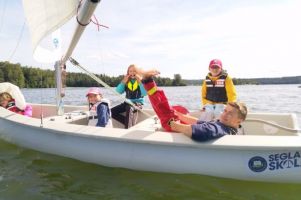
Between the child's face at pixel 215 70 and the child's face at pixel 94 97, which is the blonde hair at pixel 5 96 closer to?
the child's face at pixel 94 97

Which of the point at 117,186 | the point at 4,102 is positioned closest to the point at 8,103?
the point at 4,102

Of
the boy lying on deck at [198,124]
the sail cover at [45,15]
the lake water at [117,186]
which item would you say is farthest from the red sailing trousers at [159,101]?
the sail cover at [45,15]

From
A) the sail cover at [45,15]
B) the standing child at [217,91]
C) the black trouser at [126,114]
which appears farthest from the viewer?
Result: the black trouser at [126,114]

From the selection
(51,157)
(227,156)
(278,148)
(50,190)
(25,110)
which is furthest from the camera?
(25,110)

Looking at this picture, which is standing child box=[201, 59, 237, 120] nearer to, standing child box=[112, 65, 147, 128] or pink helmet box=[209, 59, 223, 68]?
pink helmet box=[209, 59, 223, 68]

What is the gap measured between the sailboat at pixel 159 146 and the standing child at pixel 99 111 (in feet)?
1.58

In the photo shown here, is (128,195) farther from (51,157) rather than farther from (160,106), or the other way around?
(51,157)

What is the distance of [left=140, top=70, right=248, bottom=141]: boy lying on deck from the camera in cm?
411

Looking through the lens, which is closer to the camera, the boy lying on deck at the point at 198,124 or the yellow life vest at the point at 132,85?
the boy lying on deck at the point at 198,124

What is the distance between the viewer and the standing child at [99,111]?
5.48 metres

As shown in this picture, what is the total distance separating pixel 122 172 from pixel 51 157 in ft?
4.93

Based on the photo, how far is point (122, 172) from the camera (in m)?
4.93

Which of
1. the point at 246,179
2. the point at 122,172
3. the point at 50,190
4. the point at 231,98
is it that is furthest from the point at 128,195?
the point at 231,98

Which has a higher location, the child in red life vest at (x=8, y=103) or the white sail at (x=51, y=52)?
the white sail at (x=51, y=52)
